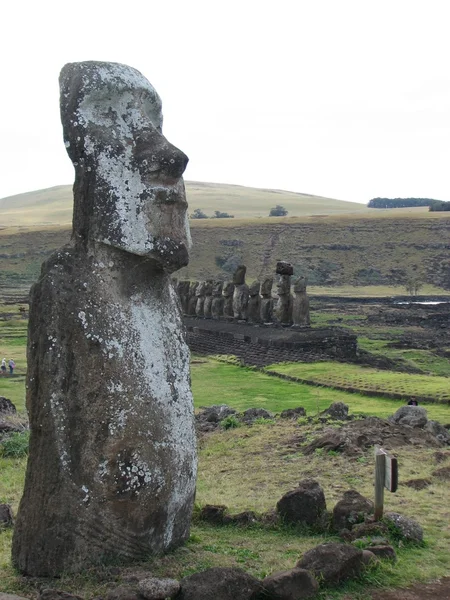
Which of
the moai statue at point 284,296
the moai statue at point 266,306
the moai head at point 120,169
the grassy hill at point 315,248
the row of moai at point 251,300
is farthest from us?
the grassy hill at point 315,248

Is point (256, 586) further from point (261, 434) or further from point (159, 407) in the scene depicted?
point (261, 434)

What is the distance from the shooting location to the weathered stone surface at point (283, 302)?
1319 inches

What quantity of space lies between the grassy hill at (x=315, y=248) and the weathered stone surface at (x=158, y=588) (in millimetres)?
86000

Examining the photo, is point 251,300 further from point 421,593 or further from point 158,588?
point 158,588

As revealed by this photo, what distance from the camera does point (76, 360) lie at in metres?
5.79

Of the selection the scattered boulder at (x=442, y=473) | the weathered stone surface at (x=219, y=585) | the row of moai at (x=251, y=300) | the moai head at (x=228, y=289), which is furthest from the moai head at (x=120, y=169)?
the moai head at (x=228, y=289)

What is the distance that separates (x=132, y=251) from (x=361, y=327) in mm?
45977

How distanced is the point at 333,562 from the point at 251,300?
3130 centimetres

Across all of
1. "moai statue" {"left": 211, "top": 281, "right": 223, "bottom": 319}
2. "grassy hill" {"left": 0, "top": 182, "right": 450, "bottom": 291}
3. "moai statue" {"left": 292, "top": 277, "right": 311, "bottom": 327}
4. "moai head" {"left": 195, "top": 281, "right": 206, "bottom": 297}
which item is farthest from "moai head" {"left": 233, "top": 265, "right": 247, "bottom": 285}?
"grassy hill" {"left": 0, "top": 182, "right": 450, "bottom": 291}

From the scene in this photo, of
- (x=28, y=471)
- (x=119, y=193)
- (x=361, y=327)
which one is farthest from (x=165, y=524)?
(x=361, y=327)

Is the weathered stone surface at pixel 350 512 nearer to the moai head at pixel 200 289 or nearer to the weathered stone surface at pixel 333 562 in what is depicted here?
the weathered stone surface at pixel 333 562

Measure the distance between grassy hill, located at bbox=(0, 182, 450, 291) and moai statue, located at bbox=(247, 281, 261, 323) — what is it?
5497cm

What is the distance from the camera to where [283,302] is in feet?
111

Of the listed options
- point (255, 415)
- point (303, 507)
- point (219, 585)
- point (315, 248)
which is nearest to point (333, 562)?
point (219, 585)
